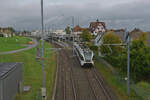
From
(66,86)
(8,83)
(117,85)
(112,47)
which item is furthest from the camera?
(112,47)

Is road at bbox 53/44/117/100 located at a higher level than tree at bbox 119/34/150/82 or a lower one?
lower

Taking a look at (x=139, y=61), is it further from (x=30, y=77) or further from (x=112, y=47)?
(x=30, y=77)

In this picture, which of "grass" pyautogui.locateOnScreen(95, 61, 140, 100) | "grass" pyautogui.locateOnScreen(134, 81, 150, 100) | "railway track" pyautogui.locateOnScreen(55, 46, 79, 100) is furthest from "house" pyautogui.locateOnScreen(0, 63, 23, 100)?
"grass" pyautogui.locateOnScreen(134, 81, 150, 100)

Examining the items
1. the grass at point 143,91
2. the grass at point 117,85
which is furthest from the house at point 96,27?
the grass at point 143,91

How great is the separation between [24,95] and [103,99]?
7615 millimetres

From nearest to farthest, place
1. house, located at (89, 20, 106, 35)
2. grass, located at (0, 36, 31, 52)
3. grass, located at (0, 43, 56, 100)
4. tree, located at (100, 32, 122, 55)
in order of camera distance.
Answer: grass, located at (0, 43, 56, 100) < tree, located at (100, 32, 122, 55) < grass, located at (0, 36, 31, 52) < house, located at (89, 20, 106, 35)

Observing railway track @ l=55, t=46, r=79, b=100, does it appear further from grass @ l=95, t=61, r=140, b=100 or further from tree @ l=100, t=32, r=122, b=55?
tree @ l=100, t=32, r=122, b=55

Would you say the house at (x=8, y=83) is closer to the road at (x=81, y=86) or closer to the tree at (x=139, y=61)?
the road at (x=81, y=86)

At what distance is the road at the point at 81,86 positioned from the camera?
58.6 feet

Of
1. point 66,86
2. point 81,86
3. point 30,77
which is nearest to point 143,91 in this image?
point 81,86

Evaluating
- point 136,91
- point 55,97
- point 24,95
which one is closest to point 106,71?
point 136,91

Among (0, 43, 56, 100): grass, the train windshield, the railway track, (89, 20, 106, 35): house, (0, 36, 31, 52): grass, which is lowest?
the railway track

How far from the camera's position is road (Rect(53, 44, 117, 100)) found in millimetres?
17850

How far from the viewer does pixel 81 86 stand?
21203mm
